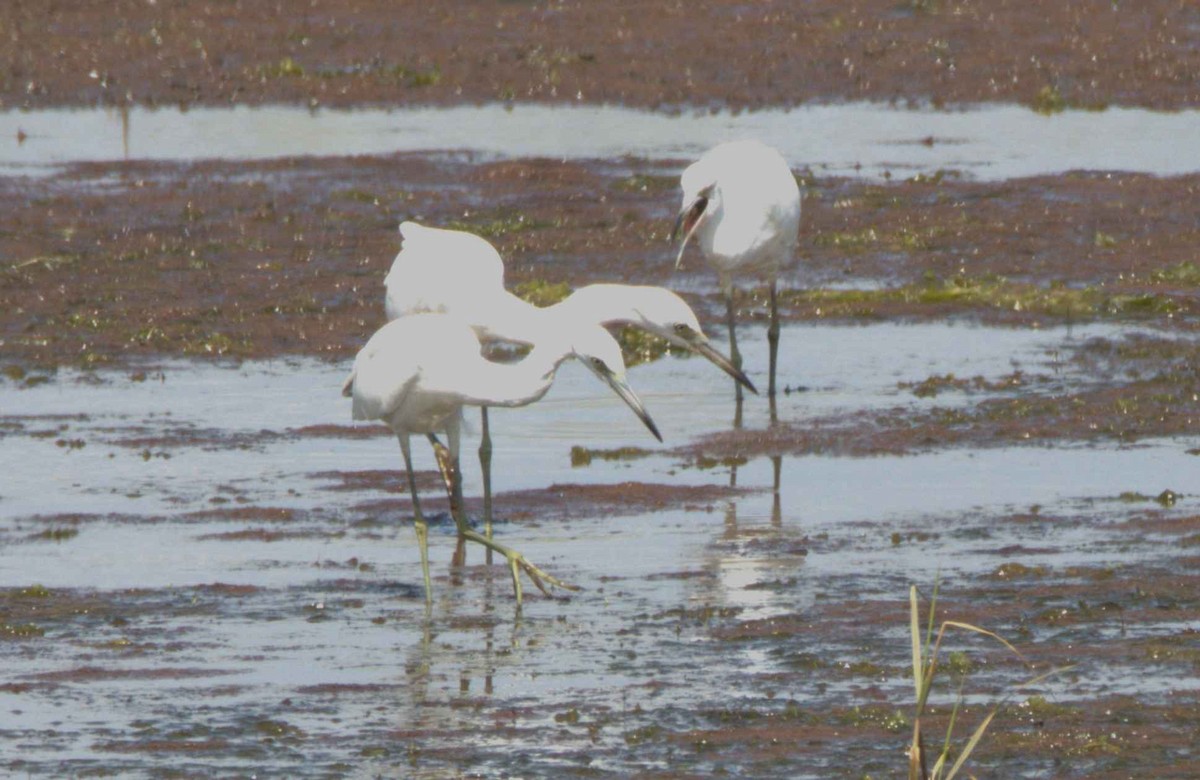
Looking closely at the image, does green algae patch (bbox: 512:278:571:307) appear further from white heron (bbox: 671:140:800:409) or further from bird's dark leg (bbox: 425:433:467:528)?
bird's dark leg (bbox: 425:433:467:528)

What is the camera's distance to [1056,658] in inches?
304

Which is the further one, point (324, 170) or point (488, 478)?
point (324, 170)

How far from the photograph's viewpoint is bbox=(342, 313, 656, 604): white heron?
8.91 meters

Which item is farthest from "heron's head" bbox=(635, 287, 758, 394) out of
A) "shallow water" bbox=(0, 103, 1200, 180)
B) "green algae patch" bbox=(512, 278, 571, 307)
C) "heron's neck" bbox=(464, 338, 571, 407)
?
"shallow water" bbox=(0, 103, 1200, 180)

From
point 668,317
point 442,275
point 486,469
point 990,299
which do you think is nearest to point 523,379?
point 668,317

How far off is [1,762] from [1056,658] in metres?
3.32

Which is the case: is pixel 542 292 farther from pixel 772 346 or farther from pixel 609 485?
pixel 609 485

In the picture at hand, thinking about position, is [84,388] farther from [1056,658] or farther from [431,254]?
[1056,658]

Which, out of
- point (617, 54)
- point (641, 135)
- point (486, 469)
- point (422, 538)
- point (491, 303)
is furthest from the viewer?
point (617, 54)

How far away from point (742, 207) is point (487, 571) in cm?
447

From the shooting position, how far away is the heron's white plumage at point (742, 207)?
13.8 m

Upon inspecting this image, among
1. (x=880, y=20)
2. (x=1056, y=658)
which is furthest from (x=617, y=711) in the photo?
(x=880, y=20)

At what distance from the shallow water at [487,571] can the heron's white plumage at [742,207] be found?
0.75 meters

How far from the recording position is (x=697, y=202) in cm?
1395
